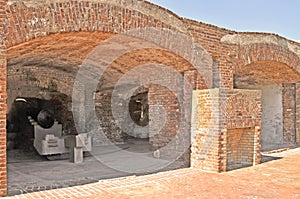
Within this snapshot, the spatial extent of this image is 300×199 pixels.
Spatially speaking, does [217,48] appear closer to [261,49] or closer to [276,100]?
[261,49]

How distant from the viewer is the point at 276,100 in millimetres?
11875

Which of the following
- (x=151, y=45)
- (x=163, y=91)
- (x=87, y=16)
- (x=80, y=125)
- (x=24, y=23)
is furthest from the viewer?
(x=80, y=125)

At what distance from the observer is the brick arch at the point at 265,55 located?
8.35m

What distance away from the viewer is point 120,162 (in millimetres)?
8109

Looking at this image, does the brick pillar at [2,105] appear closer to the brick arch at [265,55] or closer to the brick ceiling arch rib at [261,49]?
the brick ceiling arch rib at [261,49]

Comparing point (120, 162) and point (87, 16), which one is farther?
point (120, 162)

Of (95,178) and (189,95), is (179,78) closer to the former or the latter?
(189,95)

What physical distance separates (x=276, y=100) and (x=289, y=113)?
0.68 metres

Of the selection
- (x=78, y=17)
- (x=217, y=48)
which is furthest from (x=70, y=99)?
(x=78, y=17)

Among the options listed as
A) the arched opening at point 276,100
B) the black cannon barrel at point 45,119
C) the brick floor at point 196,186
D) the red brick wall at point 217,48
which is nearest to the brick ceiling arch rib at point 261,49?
the red brick wall at point 217,48

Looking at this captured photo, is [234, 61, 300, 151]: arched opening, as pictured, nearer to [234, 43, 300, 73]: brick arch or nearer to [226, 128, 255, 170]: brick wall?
[234, 43, 300, 73]: brick arch

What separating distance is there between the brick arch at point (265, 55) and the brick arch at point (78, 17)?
2.40 m

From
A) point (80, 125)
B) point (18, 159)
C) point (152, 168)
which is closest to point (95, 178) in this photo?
point (152, 168)

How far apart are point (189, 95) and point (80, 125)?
5007 mm
